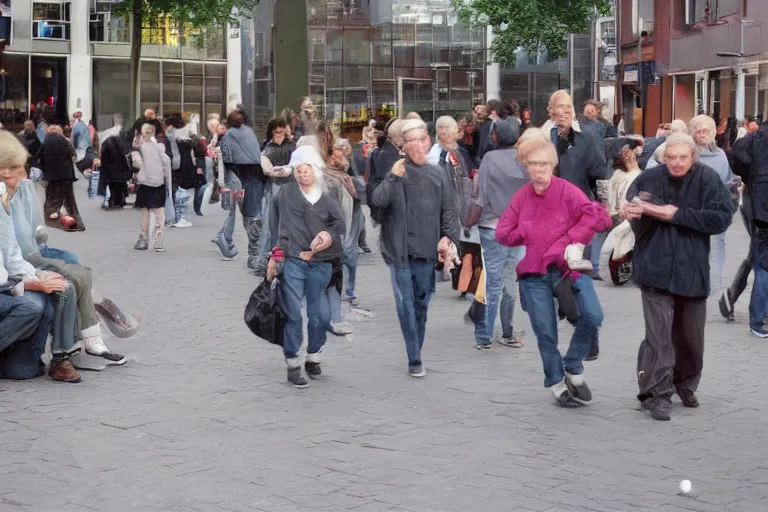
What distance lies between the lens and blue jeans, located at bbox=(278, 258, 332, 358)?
956 centimetres

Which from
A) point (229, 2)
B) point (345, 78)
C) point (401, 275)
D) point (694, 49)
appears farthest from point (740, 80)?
point (401, 275)

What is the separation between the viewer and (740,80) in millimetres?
35094

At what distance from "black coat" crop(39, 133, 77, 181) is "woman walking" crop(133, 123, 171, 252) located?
488 centimetres

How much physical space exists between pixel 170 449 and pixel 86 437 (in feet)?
1.97

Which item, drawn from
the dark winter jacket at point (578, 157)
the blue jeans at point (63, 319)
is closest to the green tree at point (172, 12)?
the dark winter jacket at point (578, 157)

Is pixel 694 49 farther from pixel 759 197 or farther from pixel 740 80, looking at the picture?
pixel 759 197

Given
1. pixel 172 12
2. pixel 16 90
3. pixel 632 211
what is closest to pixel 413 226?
pixel 632 211

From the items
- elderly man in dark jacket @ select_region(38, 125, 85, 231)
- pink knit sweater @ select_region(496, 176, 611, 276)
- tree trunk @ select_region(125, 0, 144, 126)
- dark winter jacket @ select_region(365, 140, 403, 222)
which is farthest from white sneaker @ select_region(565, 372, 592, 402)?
tree trunk @ select_region(125, 0, 144, 126)

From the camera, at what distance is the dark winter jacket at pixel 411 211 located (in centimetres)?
980

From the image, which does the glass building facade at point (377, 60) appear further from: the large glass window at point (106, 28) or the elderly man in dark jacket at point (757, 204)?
the elderly man in dark jacket at point (757, 204)

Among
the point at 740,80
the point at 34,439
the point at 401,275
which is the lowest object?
the point at 34,439

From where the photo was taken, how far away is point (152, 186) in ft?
62.1

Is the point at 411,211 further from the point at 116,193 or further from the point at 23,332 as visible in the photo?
the point at 116,193

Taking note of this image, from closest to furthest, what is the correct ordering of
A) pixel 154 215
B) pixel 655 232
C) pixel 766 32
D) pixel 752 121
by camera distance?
1. pixel 655 232
2. pixel 154 215
3. pixel 752 121
4. pixel 766 32
